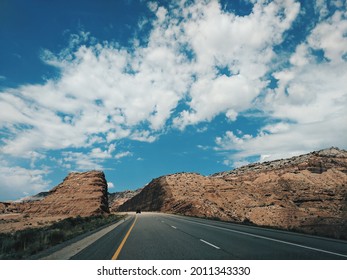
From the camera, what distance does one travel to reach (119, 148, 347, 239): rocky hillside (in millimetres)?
60438

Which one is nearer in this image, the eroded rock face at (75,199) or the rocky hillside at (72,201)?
the rocky hillside at (72,201)

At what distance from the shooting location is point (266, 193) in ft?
270

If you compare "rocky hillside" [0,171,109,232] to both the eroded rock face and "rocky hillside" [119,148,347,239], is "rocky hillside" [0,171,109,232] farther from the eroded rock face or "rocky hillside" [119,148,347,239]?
"rocky hillside" [119,148,347,239]

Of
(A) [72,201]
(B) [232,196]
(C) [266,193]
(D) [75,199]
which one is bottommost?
(A) [72,201]

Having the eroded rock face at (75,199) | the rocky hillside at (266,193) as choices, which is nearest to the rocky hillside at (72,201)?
the eroded rock face at (75,199)

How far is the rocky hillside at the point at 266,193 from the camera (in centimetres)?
6044

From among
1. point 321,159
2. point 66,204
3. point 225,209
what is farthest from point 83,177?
point 321,159

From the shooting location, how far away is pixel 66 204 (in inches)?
→ 2549

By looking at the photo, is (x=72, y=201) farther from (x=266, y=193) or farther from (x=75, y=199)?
(x=266, y=193)

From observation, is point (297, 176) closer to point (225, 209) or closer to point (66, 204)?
point (225, 209)

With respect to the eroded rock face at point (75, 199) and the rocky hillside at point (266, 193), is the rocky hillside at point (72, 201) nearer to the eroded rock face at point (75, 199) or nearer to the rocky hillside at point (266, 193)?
the eroded rock face at point (75, 199)

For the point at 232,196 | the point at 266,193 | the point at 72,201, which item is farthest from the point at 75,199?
the point at 266,193


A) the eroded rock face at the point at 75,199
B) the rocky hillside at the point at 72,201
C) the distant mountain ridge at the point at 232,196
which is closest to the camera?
the distant mountain ridge at the point at 232,196

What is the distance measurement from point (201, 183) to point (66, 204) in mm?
45454
